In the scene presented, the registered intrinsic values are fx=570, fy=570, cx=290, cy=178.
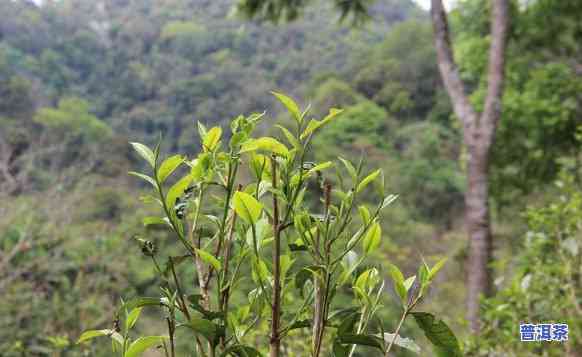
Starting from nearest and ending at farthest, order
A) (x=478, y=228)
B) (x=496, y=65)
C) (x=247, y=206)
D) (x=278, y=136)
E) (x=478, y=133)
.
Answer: (x=247, y=206)
(x=278, y=136)
(x=478, y=228)
(x=478, y=133)
(x=496, y=65)

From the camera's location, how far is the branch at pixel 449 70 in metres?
3.11

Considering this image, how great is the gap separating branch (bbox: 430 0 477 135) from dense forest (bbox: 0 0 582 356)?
1.95 ft

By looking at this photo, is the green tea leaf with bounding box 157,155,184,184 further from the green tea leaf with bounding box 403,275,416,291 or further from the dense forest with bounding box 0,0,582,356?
the green tea leaf with bounding box 403,275,416,291

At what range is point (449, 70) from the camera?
326cm

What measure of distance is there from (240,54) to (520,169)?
845 inches

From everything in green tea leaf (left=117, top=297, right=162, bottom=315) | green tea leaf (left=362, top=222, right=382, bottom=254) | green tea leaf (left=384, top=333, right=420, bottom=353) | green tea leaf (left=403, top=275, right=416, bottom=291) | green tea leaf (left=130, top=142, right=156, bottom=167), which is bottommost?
green tea leaf (left=384, top=333, right=420, bottom=353)

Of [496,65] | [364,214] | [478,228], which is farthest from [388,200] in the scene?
[496,65]

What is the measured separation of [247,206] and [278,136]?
218 millimetres

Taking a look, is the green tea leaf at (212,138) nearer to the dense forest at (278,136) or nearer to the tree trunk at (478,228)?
the dense forest at (278,136)

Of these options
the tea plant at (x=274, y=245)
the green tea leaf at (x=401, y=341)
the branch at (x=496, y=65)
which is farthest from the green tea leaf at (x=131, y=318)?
the branch at (x=496, y=65)

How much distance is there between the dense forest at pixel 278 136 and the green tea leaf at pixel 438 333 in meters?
0.12

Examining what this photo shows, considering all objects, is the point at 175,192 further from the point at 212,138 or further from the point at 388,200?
the point at 388,200

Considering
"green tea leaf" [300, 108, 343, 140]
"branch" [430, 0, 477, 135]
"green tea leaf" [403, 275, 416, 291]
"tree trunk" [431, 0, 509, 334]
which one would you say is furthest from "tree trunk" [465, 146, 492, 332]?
"green tea leaf" [300, 108, 343, 140]

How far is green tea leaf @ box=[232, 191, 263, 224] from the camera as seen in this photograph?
45cm
